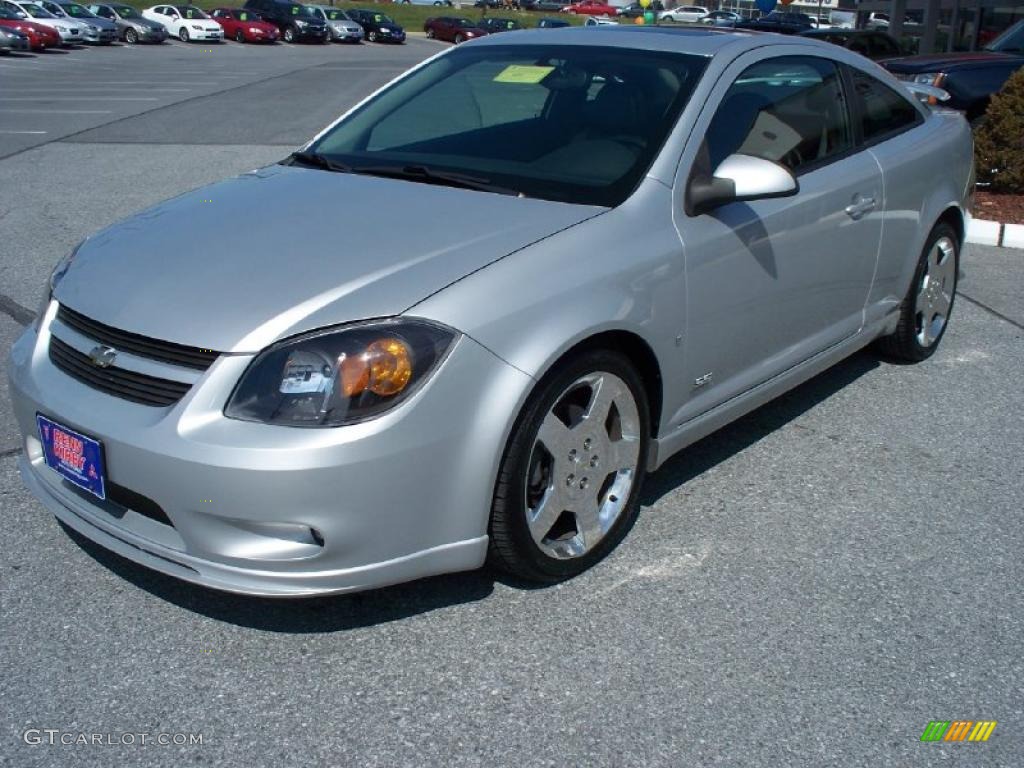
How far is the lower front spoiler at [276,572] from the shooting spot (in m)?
2.75

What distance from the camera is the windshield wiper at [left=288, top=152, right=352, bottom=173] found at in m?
3.95

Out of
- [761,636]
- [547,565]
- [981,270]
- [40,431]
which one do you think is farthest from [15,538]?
[981,270]

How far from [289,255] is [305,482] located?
0.77 meters

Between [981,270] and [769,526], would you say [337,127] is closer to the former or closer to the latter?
[769,526]

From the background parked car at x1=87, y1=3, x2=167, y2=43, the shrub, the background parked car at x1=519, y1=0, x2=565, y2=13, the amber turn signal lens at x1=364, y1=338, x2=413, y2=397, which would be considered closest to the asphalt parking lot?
the amber turn signal lens at x1=364, y1=338, x2=413, y2=397

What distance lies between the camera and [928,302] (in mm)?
5230

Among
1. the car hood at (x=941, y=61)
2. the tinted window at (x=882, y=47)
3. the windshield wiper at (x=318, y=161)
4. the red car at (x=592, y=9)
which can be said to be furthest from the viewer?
the red car at (x=592, y=9)

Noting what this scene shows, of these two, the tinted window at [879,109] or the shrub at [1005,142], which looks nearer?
the tinted window at [879,109]

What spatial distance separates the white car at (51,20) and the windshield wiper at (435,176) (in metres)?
35.6

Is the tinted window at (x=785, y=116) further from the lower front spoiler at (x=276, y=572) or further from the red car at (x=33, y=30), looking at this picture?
the red car at (x=33, y=30)

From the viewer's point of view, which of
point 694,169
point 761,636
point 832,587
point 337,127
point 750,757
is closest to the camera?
point 750,757

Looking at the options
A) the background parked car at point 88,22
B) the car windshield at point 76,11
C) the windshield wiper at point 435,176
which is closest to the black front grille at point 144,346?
the windshield wiper at point 435,176

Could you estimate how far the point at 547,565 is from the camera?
3.18 m

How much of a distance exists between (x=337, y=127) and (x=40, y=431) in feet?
6.20
